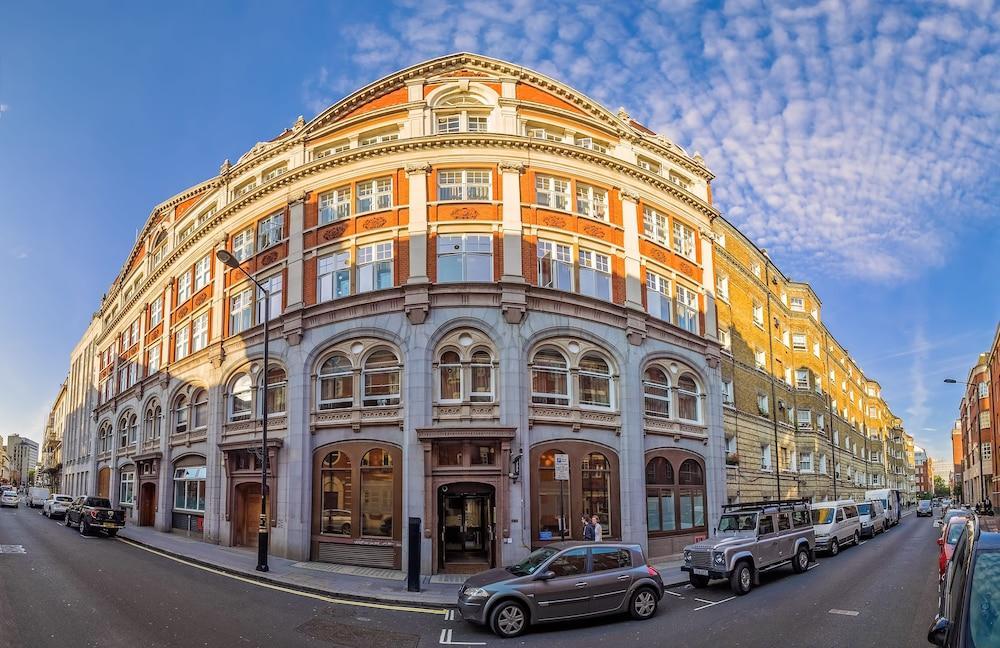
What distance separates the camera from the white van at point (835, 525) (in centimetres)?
2606

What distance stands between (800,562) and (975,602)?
16215 millimetres

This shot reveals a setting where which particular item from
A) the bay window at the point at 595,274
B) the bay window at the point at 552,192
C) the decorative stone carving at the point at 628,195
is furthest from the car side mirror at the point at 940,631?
the decorative stone carving at the point at 628,195

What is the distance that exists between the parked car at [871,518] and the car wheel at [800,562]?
15.3 metres

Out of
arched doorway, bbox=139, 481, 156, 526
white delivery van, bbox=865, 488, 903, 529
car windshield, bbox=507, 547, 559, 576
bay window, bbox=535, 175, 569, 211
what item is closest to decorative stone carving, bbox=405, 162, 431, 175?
bay window, bbox=535, 175, 569, 211

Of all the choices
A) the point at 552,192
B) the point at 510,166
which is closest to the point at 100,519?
the point at 510,166

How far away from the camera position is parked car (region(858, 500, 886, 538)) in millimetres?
34662

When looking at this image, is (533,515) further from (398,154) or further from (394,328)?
(398,154)

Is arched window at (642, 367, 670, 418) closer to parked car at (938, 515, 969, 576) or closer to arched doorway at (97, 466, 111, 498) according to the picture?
parked car at (938, 515, 969, 576)

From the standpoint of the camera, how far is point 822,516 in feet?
90.2

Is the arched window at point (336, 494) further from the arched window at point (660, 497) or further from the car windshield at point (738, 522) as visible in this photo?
the car windshield at point (738, 522)

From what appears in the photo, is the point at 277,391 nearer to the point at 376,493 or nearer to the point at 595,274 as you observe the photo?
the point at 376,493

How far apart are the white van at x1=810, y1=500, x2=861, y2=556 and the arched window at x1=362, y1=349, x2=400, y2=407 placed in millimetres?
16424

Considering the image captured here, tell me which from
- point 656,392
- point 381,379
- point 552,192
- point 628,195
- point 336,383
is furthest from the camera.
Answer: point 628,195

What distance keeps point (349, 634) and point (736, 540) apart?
10.6 m
